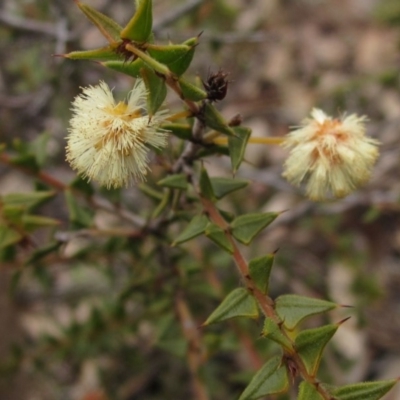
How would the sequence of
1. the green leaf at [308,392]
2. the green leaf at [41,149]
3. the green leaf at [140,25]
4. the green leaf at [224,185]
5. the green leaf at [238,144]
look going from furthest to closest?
the green leaf at [41,149]
the green leaf at [224,185]
the green leaf at [238,144]
the green leaf at [308,392]
the green leaf at [140,25]

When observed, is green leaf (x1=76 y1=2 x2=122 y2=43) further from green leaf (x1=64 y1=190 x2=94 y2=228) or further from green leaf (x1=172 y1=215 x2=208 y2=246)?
green leaf (x1=64 y1=190 x2=94 y2=228)

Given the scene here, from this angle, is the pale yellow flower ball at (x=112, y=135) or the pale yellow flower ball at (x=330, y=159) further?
the pale yellow flower ball at (x=330, y=159)

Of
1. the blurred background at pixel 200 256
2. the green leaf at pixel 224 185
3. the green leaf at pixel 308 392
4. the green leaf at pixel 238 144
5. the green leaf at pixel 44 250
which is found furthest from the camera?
the blurred background at pixel 200 256

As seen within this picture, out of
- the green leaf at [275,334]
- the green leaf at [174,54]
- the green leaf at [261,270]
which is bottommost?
the green leaf at [275,334]

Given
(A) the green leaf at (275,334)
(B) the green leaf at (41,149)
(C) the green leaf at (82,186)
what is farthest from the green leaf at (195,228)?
(B) the green leaf at (41,149)

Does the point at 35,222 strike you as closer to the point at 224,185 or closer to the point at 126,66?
the point at 224,185

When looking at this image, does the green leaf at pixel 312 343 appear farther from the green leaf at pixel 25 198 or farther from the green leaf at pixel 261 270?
the green leaf at pixel 25 198

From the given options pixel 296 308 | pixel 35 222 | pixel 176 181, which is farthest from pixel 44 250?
pixel 296 308
